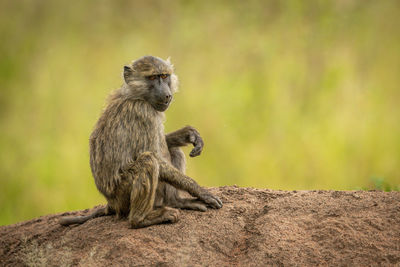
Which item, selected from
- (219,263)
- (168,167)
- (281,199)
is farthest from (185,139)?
(219,263)

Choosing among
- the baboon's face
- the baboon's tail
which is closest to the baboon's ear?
the baboon's face

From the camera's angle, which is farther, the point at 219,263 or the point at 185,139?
the point at 185,139

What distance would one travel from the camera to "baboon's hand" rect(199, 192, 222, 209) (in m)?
6.43

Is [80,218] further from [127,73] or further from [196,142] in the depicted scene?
[127,73]

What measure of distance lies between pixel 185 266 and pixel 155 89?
2.34 metres

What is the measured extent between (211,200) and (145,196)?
89cm

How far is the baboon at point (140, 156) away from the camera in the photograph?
6.07 meters

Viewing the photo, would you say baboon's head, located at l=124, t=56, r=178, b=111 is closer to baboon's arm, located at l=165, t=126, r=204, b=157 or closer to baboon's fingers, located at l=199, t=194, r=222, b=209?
baboon's arm, located at l=165, t=126, r=204, b=157

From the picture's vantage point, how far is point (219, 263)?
17.7 ft

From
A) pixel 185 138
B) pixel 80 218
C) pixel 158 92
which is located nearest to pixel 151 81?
pixel 158 92

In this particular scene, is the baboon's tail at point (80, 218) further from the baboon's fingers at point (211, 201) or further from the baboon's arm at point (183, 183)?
the baboon's fingers at point (211, 201)

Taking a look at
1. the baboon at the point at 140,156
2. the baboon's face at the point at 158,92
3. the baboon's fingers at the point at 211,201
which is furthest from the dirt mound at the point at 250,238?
the baboon's face at the point at 158,92

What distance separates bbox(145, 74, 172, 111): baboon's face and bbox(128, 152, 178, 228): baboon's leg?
79 cm

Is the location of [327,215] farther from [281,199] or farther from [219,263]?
[219,263]
